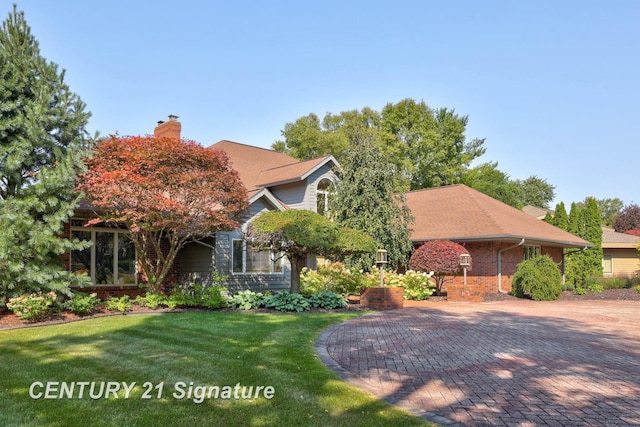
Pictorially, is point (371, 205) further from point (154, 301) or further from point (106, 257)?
point (106, 257)

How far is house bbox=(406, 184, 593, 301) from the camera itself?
732 inches

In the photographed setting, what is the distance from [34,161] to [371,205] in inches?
467

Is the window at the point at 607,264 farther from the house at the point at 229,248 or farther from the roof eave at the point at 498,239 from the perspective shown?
the house at the point at 229,248

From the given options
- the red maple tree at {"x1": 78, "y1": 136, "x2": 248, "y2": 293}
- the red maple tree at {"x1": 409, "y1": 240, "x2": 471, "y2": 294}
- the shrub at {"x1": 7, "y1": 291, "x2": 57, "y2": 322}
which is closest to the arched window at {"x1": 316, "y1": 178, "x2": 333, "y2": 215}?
the red maple tree at {"x1": 409, "y1": 240, "x2": 471, "y2": 294}

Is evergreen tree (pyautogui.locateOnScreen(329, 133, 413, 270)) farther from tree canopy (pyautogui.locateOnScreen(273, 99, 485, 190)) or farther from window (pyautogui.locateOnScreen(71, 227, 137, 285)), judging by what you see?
tree canopy (pyautogui.locateOnScreen(273, 99, 485, 190))

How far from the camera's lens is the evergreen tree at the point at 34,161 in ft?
33.9

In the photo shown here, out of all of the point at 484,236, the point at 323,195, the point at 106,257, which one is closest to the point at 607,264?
the point at 484,236

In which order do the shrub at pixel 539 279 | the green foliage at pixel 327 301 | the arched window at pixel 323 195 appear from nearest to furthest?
the green foliage at pixel 327 301
the shrub at pixel 539 279
the arched window at pixel 323 195

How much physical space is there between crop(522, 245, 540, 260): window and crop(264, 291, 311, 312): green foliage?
42.9 ft

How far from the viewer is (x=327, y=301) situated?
1357 cm

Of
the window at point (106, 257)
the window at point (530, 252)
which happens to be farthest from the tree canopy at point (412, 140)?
the window at point (106, 257)

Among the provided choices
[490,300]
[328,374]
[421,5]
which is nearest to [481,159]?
[490,300]

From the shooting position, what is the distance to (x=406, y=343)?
821 cm

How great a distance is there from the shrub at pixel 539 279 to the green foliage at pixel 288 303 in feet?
31.3
